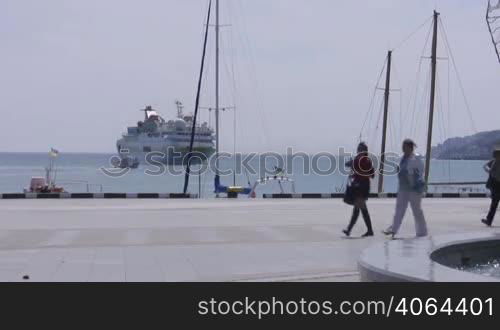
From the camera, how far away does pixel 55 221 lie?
18.4 m

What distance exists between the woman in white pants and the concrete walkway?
101 cm

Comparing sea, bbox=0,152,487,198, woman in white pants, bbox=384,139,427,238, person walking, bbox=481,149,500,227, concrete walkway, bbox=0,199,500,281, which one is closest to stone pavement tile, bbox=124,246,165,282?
concrete walkway, bbox=0,199,500,281

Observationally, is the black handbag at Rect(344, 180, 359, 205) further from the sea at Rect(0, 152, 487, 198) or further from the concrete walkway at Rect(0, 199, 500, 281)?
the sea at Rect(0, 152, 487, 198)

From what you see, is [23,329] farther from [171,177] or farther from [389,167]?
[171,177]

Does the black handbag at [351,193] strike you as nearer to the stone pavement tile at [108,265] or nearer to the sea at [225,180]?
Result: the stone pavement tile at [108,265]

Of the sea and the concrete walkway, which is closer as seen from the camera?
the concrete walkway

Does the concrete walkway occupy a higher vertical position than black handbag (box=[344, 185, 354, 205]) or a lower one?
lower

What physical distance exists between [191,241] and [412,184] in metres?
3.54

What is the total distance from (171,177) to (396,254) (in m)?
102

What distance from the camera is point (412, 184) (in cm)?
1308

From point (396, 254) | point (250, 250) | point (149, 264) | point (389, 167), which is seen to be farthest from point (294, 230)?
point (389, 167)

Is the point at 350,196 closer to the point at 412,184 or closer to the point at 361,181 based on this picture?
the point at 361,181

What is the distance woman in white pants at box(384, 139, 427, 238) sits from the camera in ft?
42.7

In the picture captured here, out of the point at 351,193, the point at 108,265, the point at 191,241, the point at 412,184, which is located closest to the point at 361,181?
the point at 351,193
